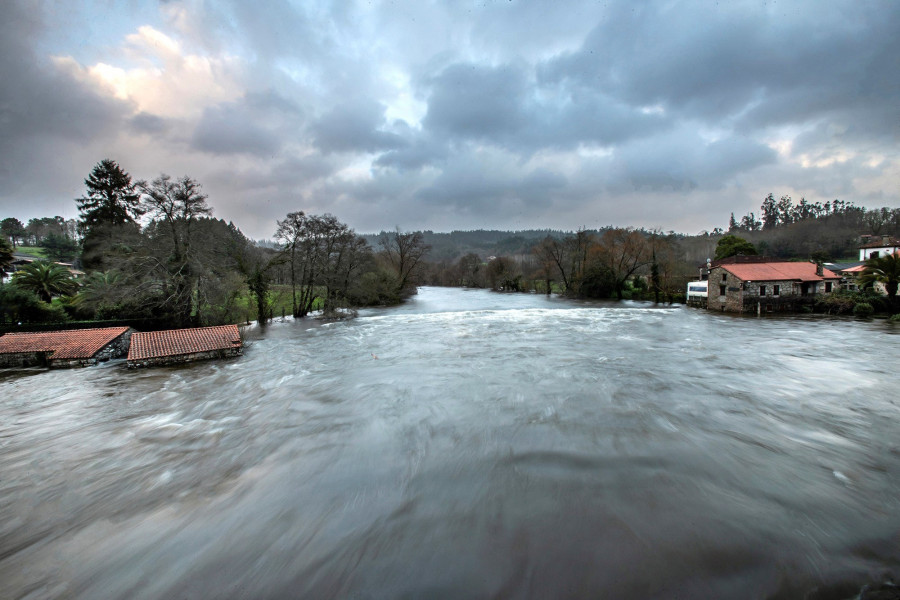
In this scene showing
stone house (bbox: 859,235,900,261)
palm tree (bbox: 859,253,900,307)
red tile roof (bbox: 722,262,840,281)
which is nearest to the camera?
palm tree (bbox: 859,253,900,307)

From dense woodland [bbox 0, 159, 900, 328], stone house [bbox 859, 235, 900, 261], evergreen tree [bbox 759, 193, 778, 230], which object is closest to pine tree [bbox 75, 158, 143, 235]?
dense woodland [bbox 0, 159, 900, 328]

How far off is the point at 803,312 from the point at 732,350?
1988 centimetres

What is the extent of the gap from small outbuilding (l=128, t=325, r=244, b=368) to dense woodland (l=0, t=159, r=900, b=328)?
3119 millimetres

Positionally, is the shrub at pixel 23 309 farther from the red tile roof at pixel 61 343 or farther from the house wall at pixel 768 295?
the house wall at pixel 768 295

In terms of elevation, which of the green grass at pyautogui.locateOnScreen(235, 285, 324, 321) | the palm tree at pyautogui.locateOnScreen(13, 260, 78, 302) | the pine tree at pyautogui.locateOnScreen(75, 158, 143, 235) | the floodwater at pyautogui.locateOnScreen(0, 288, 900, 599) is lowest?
the floodwater at pyautogui.locateOnScreen(0, 288, 900, 599)

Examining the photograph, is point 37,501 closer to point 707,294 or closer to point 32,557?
point 32,557

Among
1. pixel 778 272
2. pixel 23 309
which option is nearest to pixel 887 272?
pixel 778 272

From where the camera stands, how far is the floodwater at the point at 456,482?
15.9 feet

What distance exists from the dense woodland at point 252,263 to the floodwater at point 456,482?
6.72 meters

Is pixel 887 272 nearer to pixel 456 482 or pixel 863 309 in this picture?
pixel 863 309

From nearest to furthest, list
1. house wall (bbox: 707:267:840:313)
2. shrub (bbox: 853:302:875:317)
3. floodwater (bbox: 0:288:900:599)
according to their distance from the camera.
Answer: floodwater (bbox: 0:288:900:599)
shrub (bbox: 853:302:875:317)
house wall (bbox: 707:267:840:313)

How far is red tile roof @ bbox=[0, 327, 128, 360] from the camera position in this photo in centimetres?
1576

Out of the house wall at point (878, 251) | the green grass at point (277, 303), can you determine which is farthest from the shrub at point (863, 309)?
the green grass at point (277, 303)

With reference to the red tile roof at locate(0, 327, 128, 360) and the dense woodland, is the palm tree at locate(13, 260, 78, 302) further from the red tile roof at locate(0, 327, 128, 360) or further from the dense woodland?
the red tile roof at locate(0, 327, 128, 360)
